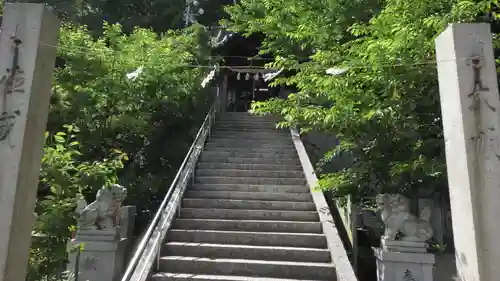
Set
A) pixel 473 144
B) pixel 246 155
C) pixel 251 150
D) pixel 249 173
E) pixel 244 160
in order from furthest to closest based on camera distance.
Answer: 1. pixel 251 150
2. pixel 246 155
3. pixel 244 160
4. pixel 249 173
5. pixel 473 144

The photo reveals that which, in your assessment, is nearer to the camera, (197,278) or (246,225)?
(197,278)

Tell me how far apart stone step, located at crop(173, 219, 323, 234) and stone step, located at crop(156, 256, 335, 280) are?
1115mm

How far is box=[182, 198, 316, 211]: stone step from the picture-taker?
318 inches

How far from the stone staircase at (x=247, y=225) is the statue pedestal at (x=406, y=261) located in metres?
0.86

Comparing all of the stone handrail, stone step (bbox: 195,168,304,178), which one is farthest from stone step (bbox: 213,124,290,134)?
the stone handrail

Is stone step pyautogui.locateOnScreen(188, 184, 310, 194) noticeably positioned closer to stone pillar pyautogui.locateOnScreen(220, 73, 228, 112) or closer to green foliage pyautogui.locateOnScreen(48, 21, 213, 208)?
green foliage pyautogui.locateOnScreen(48, 21, 213, 208)

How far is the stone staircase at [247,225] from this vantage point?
19.9ft

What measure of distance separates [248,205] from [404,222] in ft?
10.8

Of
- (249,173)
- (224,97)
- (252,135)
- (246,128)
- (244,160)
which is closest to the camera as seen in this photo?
(249,173)

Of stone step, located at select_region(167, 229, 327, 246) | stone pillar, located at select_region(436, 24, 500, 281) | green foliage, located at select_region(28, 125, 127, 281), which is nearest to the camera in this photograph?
stone pillar, located at select_region(436, 24, 500, 281)

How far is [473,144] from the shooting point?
3668 mm

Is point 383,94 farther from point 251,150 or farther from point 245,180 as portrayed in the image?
point 251,150

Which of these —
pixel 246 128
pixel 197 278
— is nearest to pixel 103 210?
pixel 197 278

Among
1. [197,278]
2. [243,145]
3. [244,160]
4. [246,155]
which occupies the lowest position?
[197,278]
